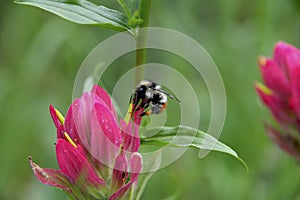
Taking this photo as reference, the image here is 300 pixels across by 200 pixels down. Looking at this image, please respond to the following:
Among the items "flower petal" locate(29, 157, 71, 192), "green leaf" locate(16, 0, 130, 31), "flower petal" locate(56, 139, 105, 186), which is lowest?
"flower petal" locate(29, 157, 71, 192)

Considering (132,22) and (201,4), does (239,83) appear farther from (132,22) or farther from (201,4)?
(132,22)

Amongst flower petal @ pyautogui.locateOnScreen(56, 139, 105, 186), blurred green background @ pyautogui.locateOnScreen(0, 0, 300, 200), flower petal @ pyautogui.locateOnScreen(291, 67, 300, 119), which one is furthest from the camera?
blurred green background @ pyautogui.locateOnScreen(0, 0, 300, 200)

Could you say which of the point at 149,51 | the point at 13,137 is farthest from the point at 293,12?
the point at 13,137

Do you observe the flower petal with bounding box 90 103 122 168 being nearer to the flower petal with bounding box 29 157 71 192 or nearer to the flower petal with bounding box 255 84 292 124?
the flower petal with bounding box 29 157 71 192

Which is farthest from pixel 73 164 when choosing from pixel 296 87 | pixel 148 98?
pixel 296 87

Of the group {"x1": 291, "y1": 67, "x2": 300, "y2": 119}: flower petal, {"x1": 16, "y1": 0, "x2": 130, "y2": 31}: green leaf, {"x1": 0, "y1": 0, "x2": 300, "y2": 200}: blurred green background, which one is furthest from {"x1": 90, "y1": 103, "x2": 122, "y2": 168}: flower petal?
{"x1": 0, "y1": 0, "x2": 300, "y2": 200}: blurred green background

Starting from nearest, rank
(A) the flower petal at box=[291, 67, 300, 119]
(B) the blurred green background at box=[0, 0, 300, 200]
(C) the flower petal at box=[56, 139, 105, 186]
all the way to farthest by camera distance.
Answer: (C) the flower petal at box=[56, 139, 105, 186] < (A) the flower petal at box=[291, 67, 300, 119] < (B) the blurred green background at box=[0, 0, 300, 200]

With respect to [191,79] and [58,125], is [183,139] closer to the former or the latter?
[58,125]

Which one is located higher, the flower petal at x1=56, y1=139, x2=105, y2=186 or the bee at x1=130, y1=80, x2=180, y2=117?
the bee at x1=130, y1=80, x2=180, y2=117
